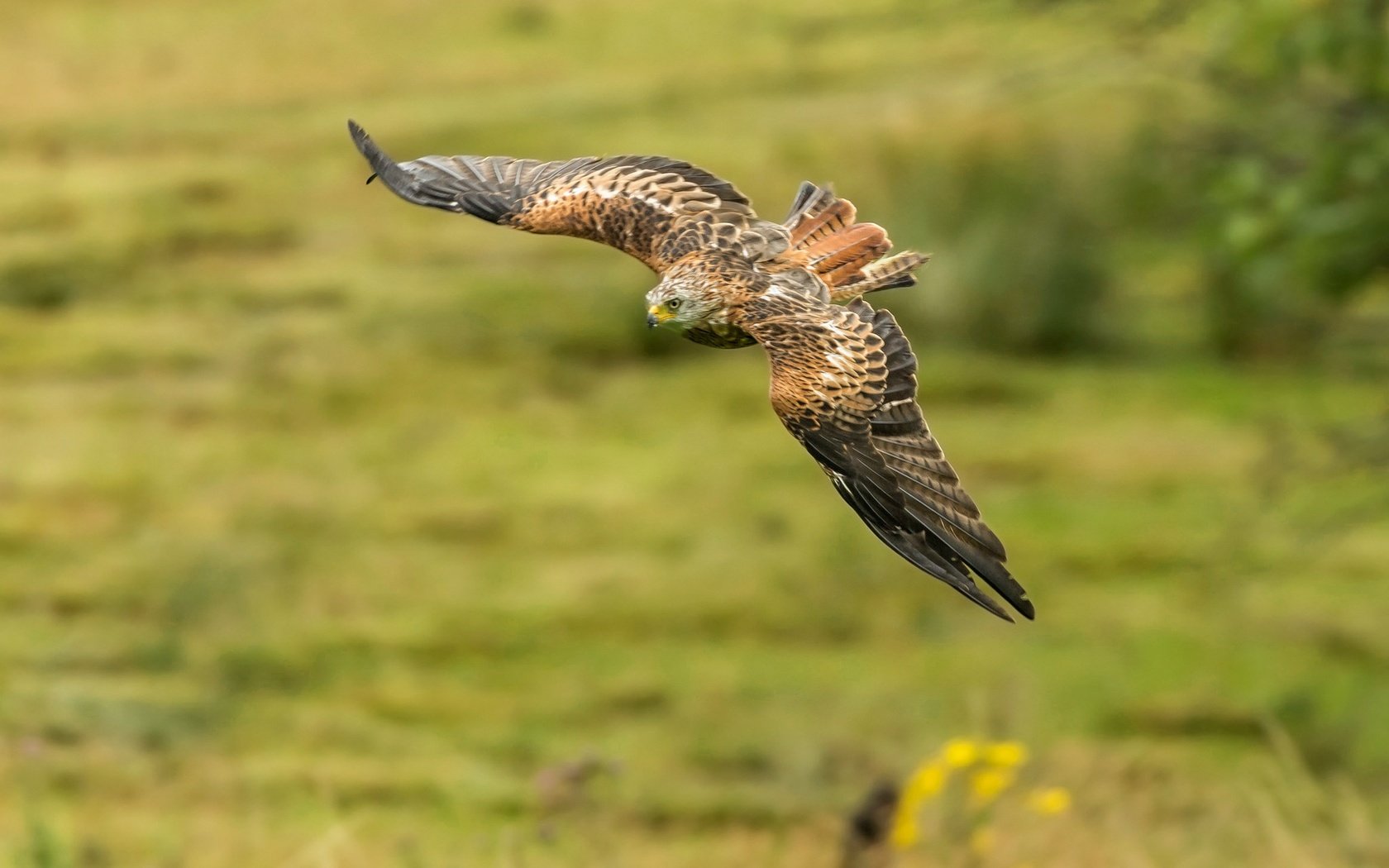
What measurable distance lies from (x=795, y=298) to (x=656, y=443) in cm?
1123

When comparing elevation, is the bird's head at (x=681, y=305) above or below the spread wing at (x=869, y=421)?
above

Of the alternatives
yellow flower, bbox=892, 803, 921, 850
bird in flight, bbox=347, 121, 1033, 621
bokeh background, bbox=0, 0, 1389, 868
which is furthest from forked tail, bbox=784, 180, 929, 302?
yellow flower, bbox=892, 803, 921, 850

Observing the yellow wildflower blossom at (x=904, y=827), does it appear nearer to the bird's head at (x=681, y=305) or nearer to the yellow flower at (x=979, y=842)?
the yellow flower at (x=979, y=842)

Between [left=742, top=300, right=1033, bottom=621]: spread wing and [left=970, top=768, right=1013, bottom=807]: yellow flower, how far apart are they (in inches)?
141

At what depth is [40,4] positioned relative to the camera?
60.8 ft

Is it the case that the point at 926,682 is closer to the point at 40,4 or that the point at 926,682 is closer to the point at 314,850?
the point at 314,850

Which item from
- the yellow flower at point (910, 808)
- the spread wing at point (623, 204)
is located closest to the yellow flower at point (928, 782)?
the yellow flower at point (910, 808)

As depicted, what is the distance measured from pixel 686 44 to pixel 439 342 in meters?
3.67

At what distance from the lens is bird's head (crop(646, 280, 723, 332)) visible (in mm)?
3072

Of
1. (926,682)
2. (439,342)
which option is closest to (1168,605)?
(926,682)

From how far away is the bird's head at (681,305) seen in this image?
3072 millimetres

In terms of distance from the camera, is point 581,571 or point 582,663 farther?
point 581,571

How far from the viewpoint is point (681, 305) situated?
308 centimetres

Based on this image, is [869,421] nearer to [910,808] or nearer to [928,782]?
[928,782]
